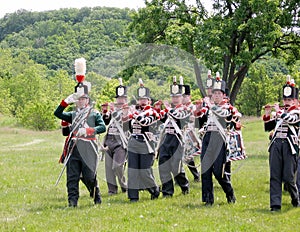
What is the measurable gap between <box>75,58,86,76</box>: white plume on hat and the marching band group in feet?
0.06


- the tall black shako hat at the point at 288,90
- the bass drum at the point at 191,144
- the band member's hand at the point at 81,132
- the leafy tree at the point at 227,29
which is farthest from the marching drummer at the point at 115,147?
the leafy tree at the point at 227,29

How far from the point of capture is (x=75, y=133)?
9.79 m

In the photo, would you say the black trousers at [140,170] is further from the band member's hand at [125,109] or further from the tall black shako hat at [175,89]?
the tall black shako hat at [175,89]

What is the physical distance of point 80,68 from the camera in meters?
9.55

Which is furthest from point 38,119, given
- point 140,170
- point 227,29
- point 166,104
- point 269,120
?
point 269,120

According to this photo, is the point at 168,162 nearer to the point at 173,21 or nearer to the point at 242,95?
the point at 173,21

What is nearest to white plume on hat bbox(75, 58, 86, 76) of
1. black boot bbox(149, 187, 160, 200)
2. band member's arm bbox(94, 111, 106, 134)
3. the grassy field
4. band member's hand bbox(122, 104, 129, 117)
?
band member's arm bbox(94, 111, 106, 134)

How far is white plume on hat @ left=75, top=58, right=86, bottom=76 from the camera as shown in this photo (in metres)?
9.44

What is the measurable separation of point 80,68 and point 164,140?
239 cm

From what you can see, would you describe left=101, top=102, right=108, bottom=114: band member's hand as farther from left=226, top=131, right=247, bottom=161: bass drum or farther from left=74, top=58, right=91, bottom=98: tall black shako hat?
left=226, top=131, right=247, bottom=161: bass drum

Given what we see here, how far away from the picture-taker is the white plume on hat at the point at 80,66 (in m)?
9.44

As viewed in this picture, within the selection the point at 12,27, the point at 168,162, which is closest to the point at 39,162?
the point at 168,162

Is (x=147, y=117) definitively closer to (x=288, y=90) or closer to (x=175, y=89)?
(x=175, y=89)

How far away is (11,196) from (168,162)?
325cm
